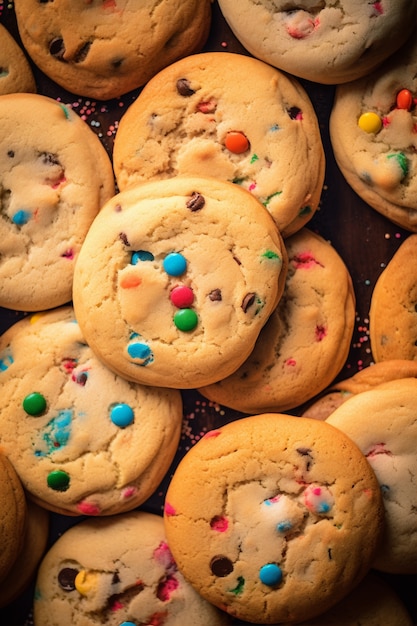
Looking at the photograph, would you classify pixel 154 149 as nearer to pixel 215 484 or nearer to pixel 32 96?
pixel 32 96

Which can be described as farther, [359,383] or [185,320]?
[359,383]

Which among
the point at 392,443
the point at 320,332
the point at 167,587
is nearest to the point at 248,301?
the point at 320,332

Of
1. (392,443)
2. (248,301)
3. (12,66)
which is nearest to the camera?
(248,301)

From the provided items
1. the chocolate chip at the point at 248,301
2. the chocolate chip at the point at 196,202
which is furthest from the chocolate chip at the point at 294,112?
the chocolate chip at the point at 248,301

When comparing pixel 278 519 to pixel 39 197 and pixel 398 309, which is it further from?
pixel 39 197

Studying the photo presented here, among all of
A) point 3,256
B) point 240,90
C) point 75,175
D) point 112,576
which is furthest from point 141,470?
point 240,90

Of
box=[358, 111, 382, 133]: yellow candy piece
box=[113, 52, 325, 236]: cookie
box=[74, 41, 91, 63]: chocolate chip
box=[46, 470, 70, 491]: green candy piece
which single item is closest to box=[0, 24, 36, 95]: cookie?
box=[74, 41, 91, 63]: chocolate chip
